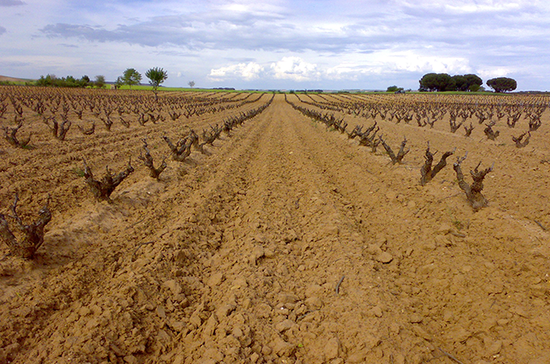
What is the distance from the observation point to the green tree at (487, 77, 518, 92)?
292 feet

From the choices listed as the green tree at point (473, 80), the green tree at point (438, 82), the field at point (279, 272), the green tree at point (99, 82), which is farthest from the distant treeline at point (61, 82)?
the green tree at point (473, 80)

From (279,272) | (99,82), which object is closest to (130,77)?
(99,82)

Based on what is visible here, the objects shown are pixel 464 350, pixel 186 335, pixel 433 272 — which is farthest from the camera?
pixel 433 272

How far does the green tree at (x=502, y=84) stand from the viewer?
292 ft

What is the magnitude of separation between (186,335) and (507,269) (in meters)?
4.24

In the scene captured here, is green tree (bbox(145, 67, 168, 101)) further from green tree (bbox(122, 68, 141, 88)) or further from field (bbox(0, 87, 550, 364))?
field (bbox(0, 87, 550, 364))

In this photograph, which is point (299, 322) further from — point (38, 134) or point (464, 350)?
point (38, 134)

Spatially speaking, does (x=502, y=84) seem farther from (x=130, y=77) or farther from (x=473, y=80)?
(x=130, y=77)

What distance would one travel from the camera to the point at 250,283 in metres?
3.99

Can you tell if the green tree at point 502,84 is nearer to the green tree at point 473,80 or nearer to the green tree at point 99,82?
the green tree at point 473,80

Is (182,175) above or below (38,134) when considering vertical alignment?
below

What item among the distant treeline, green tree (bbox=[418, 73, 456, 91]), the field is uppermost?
green tree (bbox=[418, 73, 456, 91])

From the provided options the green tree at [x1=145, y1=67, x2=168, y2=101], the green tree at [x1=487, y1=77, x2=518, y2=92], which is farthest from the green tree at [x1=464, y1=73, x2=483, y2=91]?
the green tree at [x1=145, y1=67, x2=168, y2=101]

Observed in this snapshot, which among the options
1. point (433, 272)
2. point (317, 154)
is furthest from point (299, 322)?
point (317, 154)
